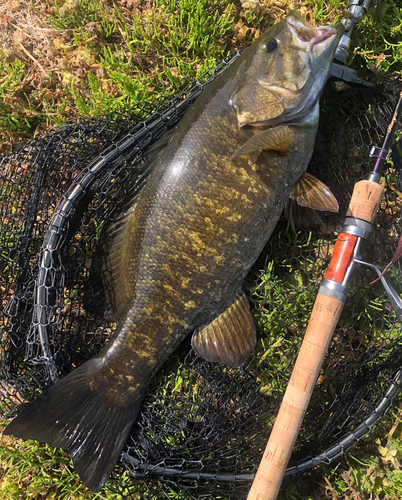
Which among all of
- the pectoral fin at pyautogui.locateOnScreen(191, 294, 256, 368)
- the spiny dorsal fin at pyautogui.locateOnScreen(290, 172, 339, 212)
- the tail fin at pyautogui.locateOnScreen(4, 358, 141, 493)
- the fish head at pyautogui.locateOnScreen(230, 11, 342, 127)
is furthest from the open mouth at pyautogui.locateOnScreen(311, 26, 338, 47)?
the tail fin at pyautogui.locateOnScreen(4, 358, 141, 493)

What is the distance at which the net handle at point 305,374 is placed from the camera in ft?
6.81

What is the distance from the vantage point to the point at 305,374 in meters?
2.11

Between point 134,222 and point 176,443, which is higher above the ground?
point 134,222

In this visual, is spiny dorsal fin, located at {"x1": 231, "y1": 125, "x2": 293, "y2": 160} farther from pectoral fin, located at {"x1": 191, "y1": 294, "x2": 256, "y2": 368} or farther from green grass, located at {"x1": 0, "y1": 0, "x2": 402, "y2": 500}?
pectoral fin, located at {"x1": 191, "y1": 294, "x2": 256, "y2": 368}

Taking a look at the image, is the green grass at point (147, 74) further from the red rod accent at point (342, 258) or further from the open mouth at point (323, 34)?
the open mouth at point (323, 34)

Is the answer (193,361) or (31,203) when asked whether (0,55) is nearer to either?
(31,203)

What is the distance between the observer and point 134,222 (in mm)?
2318

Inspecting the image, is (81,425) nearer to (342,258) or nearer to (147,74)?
(342,258)

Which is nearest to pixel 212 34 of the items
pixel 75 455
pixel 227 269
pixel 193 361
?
pixel 227 269

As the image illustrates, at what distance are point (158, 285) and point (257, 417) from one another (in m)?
1.06

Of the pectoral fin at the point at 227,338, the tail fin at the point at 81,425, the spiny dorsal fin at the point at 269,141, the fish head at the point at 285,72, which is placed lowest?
the tail fin at the point at 81,425

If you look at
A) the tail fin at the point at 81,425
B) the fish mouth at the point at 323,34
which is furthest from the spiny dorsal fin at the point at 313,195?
the tail fin at the point at 81,425

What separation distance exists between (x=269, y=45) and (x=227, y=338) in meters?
1.66

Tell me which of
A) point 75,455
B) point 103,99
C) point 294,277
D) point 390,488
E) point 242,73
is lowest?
point 390,488
